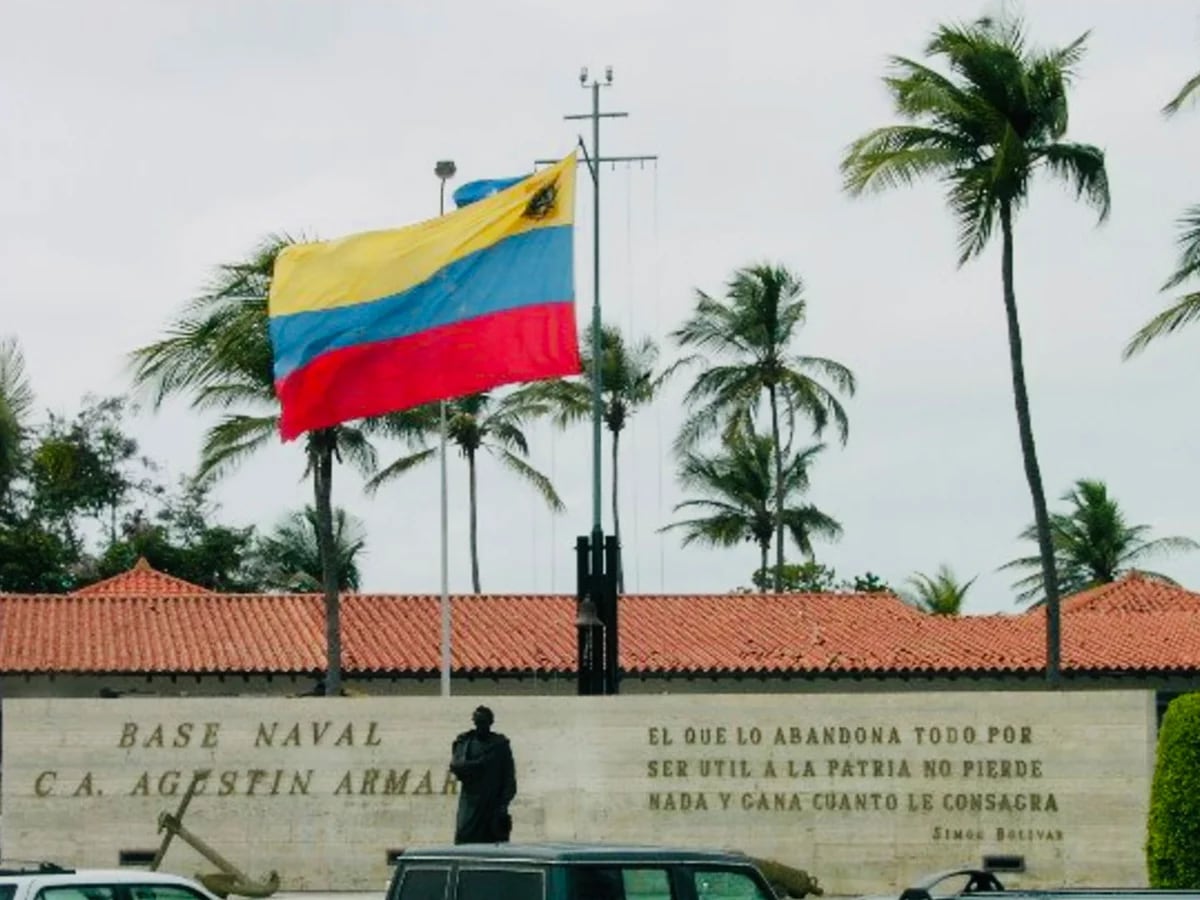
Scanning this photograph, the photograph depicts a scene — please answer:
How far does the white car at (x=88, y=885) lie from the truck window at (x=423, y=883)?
162 cm

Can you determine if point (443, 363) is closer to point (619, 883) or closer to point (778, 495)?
point (619, 883)

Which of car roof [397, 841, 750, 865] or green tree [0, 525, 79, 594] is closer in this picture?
car roof [397, 841, 750, 865]

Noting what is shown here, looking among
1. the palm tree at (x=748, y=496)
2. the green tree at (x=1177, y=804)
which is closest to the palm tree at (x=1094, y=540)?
the palm tree at (x=748, y=496)

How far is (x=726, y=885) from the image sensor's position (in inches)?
607

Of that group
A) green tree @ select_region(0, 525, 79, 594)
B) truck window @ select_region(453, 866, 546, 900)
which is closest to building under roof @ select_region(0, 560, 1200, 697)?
green tree @ select_region(0, 525, 79, 594)

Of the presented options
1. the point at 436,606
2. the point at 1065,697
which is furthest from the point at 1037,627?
the point at 1065,697

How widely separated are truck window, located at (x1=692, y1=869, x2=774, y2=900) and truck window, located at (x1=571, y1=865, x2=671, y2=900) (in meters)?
0.25

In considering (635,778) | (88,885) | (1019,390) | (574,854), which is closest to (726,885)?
(574,854)

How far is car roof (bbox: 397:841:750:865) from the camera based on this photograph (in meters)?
14.7

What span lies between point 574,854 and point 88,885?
3.17 metres

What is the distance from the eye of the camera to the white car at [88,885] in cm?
1580

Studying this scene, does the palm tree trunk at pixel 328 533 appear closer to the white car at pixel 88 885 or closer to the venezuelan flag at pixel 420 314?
the venezuelan flag at pixel 420 314

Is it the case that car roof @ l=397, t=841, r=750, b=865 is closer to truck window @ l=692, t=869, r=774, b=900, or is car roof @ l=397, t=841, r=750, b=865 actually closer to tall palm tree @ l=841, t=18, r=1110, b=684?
truck window @ l=692, t=869, r=774, b=900

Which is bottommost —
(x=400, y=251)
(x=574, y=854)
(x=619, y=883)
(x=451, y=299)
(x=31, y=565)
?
(x=619, y=883)
